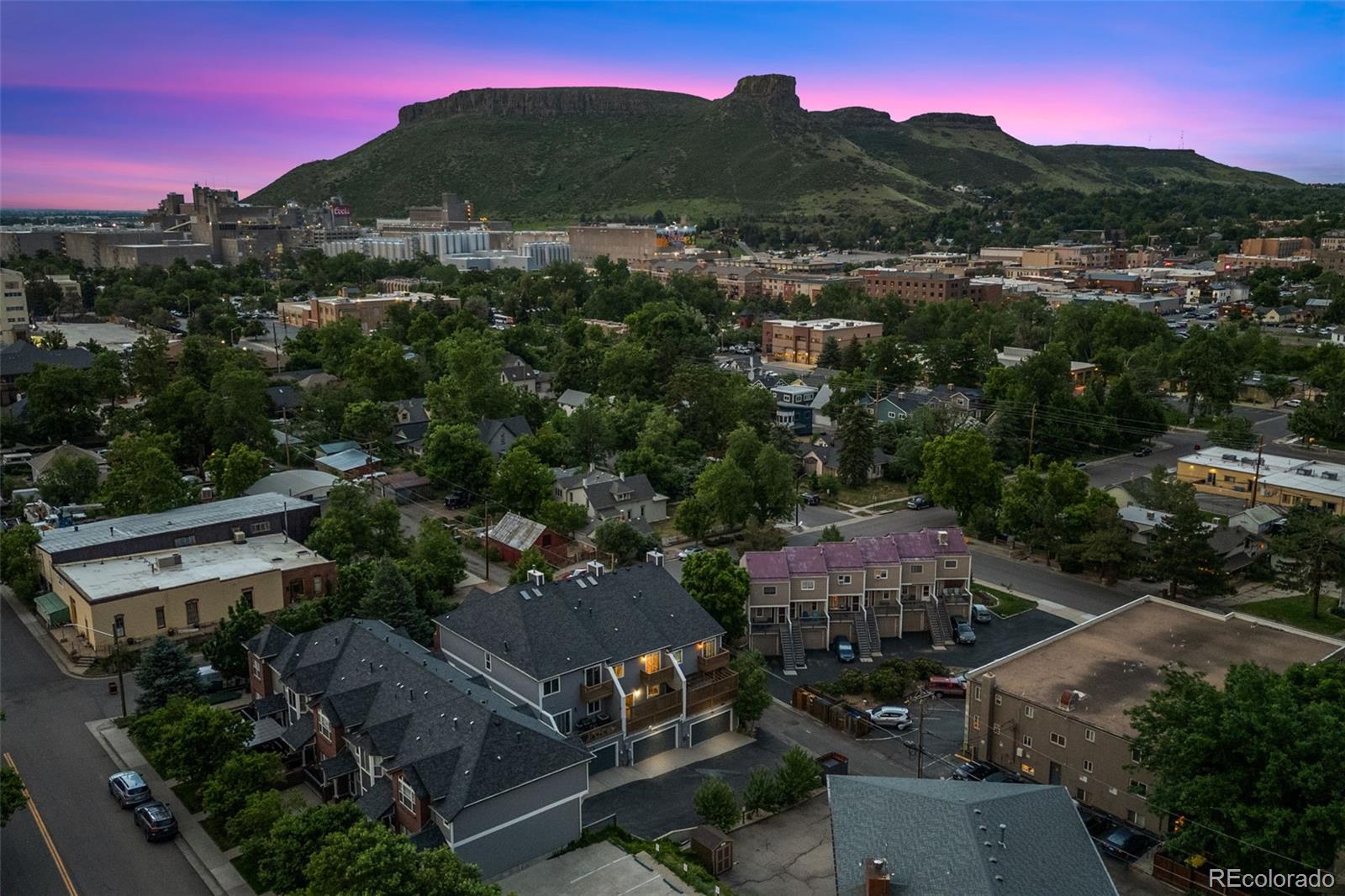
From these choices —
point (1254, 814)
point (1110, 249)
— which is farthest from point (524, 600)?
point (1110, 249)

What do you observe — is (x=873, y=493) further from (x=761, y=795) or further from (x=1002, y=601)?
(x=761, y=795)

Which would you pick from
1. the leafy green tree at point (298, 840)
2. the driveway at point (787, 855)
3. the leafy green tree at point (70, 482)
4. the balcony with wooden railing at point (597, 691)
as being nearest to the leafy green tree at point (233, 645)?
the balcony with wooden railing at point (597, 691)

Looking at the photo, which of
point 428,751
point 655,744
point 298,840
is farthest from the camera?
point 655,744

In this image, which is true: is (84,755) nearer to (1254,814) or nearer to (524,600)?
(524,600)

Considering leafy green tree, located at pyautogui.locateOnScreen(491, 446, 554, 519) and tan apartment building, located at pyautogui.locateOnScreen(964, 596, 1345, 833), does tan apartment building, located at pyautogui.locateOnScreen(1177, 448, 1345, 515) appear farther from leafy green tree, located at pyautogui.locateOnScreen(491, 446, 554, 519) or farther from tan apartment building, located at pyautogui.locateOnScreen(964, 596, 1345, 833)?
leafy green tree, located at pyautogui.locateOnScreen(491, 446, 554, 519)

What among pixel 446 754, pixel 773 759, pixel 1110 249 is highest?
pixel 1110 249

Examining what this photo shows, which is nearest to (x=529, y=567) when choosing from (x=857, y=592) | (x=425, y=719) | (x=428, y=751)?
(x=857, y=592)

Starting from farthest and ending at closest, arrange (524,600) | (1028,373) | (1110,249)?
(1110,249)
(1028,373)
(524,600)
